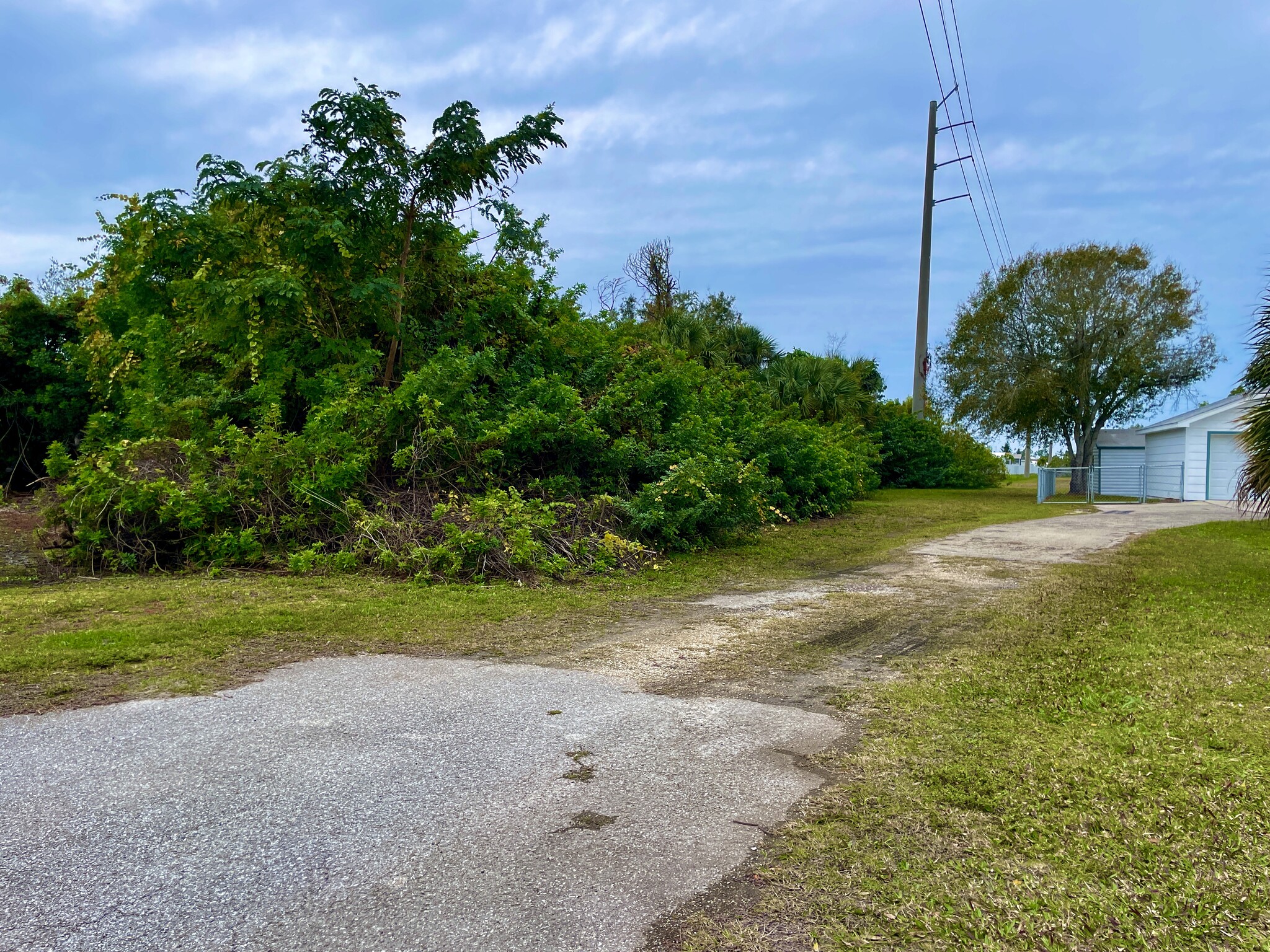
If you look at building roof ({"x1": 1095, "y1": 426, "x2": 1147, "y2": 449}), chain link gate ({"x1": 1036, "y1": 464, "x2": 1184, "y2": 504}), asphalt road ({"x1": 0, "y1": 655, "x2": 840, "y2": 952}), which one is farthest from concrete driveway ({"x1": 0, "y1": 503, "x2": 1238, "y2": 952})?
building roof ({"x1": 1095, "y1": 426, "x2": 1147, "y2": 449})

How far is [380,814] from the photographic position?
2.96 metres

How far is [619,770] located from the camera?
3400 mm

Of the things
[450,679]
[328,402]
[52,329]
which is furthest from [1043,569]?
[52,329]

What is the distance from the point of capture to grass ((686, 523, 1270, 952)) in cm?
228

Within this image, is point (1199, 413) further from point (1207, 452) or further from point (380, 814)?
point (380, 814)

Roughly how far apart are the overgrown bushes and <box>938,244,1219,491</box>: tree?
16709mm

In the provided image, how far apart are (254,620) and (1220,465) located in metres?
26.4

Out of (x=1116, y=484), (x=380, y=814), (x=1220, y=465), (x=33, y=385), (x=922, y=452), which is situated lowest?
(x=380, y=814)

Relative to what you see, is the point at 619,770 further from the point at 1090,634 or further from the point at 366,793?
the point at 1090,634

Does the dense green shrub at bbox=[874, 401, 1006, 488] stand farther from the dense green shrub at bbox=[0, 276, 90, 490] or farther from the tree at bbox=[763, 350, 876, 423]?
the dense green shrub at bbox=[0, 276, 90, 490]

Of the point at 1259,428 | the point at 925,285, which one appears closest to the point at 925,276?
the point at 925,285

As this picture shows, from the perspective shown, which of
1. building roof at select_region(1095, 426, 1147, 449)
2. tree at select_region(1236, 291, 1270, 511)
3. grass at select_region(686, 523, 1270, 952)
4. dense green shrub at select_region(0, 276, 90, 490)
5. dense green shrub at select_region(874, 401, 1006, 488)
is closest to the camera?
grass at select_region(686, 523, 1270, 952)

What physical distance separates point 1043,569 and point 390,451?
7.86m

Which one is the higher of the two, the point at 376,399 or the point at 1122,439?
the point at 1122,439
